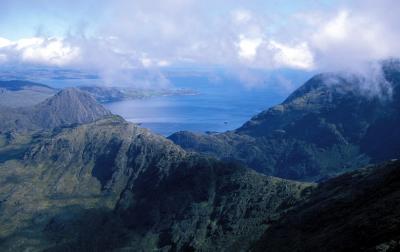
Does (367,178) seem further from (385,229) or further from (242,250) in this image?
(385,229)

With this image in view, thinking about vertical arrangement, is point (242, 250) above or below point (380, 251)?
below

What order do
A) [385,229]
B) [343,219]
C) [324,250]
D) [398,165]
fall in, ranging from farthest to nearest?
[398,165]
[343,219]
[324,250]
[385,229]

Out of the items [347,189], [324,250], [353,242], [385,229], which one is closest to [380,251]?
[385,229]

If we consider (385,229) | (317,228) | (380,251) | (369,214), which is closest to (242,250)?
(317,228)

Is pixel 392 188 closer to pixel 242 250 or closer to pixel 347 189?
pixel 347 189

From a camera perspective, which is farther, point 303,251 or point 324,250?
point 303,251

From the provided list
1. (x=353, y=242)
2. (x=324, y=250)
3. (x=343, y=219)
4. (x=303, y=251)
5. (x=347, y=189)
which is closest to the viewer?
(x=353, y=242)

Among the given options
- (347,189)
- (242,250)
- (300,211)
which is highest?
(347,189)
